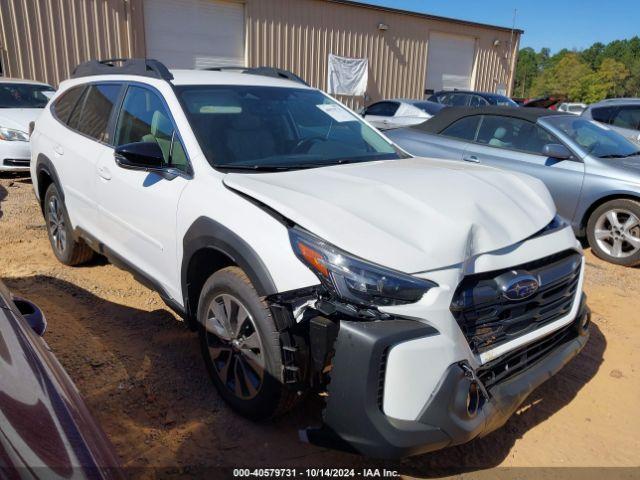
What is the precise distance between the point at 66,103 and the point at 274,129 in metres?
2.38

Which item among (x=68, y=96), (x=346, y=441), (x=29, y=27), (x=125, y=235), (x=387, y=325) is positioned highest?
(x=29, y=27)

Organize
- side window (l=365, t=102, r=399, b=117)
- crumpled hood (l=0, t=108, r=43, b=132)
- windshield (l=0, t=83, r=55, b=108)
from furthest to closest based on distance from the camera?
1. side window (l=365, t=102, r=399, b=117)
2. windshield (l=0, t=83, r=55, b=108)
3. crumpled hood (l=0, t=108, r=43, b=132)

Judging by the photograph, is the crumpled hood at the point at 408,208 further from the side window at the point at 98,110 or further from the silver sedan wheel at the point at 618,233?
the silver sedan wheel at the point at 618,233

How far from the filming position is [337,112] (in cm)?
384

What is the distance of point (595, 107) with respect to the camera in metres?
9.09

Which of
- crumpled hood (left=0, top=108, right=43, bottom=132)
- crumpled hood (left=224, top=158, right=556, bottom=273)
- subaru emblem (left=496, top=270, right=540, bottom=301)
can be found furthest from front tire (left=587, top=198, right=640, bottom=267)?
crumpled hood (left=0, top=108, right=43, bottom=132)

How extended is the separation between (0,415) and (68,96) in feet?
13.5

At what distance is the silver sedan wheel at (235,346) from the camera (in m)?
2.47

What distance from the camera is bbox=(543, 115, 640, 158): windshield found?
5.75 metres

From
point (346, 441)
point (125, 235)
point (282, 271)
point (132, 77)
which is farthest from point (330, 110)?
point (346, 441)

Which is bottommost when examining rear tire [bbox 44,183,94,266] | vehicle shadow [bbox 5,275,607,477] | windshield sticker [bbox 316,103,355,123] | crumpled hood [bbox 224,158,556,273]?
vehicle shadow [bbox 5,275,607,477]

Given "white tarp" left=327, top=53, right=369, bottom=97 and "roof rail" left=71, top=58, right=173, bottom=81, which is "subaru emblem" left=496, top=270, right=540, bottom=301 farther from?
"white tarp" left=327, top=53, right=369, bottom=97

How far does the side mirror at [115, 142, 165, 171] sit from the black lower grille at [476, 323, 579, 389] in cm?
204

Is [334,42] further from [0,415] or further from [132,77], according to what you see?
[0,415]
